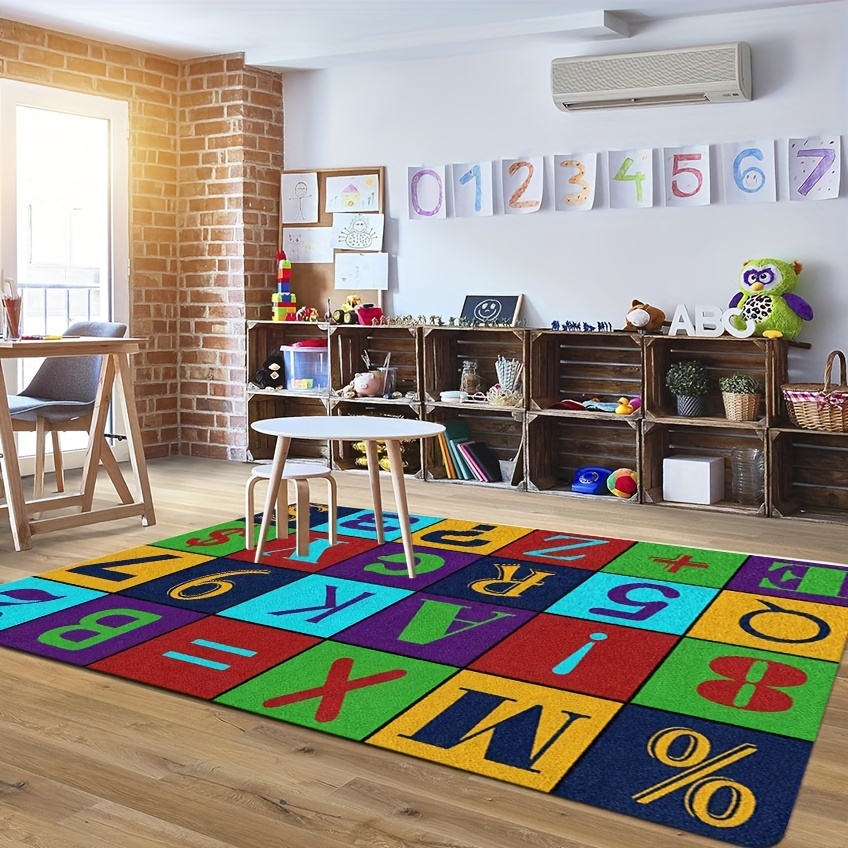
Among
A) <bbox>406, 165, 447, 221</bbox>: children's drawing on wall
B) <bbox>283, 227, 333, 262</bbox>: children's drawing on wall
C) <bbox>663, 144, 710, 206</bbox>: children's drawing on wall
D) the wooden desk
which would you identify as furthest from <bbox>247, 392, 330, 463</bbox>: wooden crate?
<bbox>663, 144, 710, 206</bbox>: children's drawing on wall

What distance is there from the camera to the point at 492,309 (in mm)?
5648

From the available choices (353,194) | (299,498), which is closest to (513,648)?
(299,498)

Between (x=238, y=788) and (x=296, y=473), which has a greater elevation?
(x=296, y=473)

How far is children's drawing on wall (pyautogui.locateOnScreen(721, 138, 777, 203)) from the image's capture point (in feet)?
16.2

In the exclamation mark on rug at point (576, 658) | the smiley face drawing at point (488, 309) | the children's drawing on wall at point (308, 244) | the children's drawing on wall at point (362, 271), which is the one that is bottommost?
the exclamation mark on rug at point (576, 658)

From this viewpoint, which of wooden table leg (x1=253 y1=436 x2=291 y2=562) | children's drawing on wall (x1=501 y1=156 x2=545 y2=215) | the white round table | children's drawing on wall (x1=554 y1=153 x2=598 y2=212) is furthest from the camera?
children's drawing on wall (x1=501 y1=156 x2=545 y2=215)

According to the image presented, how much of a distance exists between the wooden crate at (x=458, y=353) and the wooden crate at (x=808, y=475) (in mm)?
1429

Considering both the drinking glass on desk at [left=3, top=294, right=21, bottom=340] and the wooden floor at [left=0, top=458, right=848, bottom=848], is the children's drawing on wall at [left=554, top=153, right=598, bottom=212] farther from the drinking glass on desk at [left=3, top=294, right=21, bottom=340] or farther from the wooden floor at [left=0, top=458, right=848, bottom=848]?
the wooden floor at [left=0, top=458, right=848, bottom=848]

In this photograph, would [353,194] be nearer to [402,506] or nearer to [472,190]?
[472,190]

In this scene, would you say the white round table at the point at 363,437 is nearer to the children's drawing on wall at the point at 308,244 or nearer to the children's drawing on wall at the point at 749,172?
the children's drawing on wall at the point at 749,172

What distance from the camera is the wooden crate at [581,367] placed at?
5.37 metres

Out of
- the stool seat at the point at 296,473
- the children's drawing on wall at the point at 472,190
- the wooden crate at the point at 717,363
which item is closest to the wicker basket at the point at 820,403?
the wooden crate at the point at 717,363

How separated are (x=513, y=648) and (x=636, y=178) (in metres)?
3.03

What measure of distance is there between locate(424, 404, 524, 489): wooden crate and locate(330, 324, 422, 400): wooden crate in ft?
1.01
